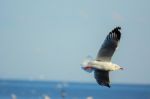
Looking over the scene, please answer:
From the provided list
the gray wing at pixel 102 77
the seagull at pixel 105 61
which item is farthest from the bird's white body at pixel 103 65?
the gray wing at pixel 102 77

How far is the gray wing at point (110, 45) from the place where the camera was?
1436cm

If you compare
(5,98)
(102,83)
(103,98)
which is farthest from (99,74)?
(103,98)

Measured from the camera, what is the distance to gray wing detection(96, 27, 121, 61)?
1436 centimetres

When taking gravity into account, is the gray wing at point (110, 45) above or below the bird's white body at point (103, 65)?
above

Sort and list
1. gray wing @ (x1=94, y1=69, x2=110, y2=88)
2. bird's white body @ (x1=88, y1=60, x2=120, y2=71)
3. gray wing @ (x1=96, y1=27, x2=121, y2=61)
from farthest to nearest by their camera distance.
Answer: gray wing @ (x1=94, y1=69, x2=110, y2=88) < gray wing @ (x1=96, y1=27, x2=121, y2=61) < bird's white body @ (x1=88, y1=60, x2=120, y2=71)

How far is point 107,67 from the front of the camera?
1397cm

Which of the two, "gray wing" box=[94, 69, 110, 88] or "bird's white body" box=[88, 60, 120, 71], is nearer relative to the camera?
"bird's white body" box=[88, 60, 120, 71]

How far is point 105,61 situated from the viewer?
14195 mm

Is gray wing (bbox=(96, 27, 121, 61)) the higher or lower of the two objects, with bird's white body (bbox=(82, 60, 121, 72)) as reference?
higher

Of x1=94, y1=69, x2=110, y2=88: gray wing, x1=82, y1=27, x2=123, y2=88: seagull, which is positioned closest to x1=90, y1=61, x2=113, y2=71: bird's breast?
x1=82, y1=27, x2=123, y2=88: seagull

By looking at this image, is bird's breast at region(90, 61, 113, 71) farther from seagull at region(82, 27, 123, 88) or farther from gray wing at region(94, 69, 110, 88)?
gray wing at region(94, 69, 110, 88)

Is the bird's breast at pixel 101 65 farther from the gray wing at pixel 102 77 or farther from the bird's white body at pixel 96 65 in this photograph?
the gray wing at pixel 102 77

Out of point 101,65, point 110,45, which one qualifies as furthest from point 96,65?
point 110,45

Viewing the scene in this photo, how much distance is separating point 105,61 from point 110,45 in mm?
419
